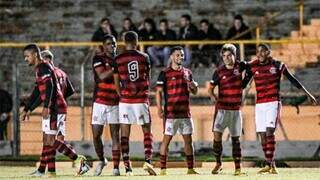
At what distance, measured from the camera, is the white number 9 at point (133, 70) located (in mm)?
18344

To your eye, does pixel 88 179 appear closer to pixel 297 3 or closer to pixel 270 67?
pixel 270 67

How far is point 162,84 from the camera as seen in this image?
1861 centimetres

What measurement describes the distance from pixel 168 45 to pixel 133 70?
9.56 meters

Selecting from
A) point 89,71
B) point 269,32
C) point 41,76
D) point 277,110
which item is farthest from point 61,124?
point 269,32

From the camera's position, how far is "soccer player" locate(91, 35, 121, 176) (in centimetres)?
1852

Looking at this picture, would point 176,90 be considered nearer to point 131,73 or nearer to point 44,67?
point 131,73

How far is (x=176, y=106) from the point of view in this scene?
60.6ft

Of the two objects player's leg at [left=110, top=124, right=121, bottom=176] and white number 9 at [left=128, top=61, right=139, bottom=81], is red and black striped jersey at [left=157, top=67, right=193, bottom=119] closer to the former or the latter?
white number 9 at [left=128, top=61, right=139, bottom=81]

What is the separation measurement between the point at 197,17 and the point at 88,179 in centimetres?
1560

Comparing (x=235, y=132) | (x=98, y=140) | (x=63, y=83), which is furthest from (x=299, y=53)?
(x=63, y=83)

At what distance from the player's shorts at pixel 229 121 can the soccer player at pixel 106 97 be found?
1686 mm

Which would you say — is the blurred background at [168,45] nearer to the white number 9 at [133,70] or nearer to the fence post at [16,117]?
the fence post at [16,117]

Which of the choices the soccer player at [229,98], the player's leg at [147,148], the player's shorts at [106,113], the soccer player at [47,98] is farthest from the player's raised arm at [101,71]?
the soccer player at [229,98]

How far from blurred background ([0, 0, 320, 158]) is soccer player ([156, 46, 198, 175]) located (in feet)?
22.5
